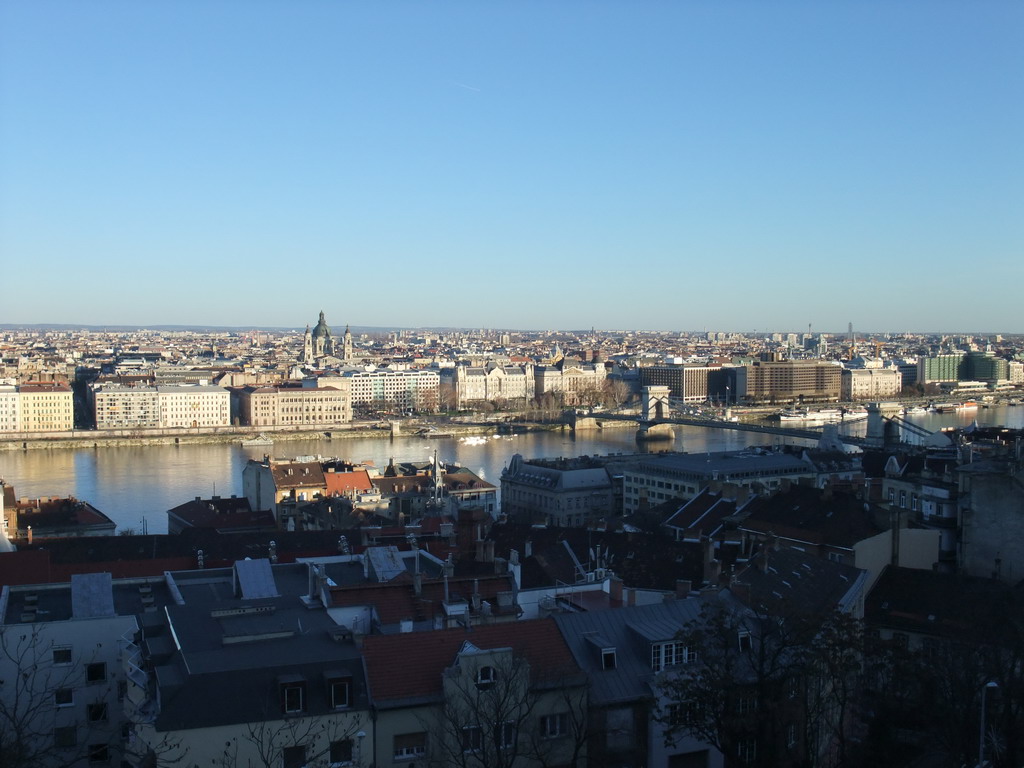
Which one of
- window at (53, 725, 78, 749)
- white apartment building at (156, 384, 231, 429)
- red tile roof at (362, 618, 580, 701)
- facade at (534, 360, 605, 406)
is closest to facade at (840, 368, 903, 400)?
facade at (534, 360, 605, 406)

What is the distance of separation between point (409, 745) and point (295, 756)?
280 millimetres

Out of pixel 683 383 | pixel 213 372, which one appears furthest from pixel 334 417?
pixel 683 383

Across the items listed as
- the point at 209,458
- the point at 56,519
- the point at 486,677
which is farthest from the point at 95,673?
the point at 209,458

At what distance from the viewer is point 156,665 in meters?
2.99

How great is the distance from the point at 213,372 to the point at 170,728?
33.6 metres

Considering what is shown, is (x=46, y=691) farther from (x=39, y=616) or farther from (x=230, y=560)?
(x=230, y=560)

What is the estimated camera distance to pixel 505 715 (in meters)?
2.79

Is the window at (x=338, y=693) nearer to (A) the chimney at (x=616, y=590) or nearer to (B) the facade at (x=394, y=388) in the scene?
(A) the chimney at (x=616, y=590)

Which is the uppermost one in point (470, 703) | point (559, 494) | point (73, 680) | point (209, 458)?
point (470, 703)

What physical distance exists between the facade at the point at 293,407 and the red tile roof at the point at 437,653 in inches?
915

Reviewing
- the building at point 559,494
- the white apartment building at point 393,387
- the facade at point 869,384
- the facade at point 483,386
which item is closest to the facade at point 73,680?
the building at point 559,494

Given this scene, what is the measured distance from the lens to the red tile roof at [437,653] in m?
2.89

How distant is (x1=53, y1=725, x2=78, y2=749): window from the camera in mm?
3307

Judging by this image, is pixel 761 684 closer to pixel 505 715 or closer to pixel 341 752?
pixel 505 715
